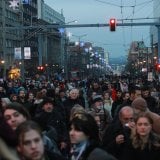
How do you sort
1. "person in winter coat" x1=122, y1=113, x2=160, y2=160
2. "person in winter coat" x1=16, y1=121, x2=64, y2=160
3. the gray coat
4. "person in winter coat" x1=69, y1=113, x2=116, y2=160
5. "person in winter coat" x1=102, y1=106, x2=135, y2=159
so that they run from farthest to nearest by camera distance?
"person in winter coat" x1=102, y1=106, x2=135, y2=159 < "person in winter coat" x1=122, y1=113, x2=160, y2=160 < "person in winter coat" x1=69, y1=113, x2=116, y2=160 < the gray coat < "person in winter coat" x1=16, y1=121, x2=64, y2=160

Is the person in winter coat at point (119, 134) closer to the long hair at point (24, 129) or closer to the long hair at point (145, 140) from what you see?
the long hair at point (145, 140)

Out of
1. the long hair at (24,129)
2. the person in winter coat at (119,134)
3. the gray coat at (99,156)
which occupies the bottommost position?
the person in winter coat at (119,134)

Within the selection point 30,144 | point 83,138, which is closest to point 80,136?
point 83,138

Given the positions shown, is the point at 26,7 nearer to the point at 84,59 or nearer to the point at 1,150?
the point at 84,59

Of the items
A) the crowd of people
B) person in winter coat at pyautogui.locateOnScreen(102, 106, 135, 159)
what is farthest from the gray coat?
person in winter coat at pyautogui.locateOnScreen(102, 106, 135, 159)

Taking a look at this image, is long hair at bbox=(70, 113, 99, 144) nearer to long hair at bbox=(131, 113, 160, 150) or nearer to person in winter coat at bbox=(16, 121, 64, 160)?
long hair at bbox=(131, 113, 160, 150)

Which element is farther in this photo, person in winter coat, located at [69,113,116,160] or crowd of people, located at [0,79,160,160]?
person in winter coat, located at [69,113,116,160]

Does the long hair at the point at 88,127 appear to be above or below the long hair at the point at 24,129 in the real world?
below

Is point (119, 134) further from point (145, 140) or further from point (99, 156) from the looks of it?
point (99, 156)

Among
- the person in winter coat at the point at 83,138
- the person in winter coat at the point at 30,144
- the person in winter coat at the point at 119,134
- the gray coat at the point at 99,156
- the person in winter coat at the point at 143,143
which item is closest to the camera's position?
the person in winter coat at the point at 30,144

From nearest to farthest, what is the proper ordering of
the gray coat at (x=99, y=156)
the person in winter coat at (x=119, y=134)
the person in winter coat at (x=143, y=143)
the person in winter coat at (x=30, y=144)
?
the person in winter coat at (x=30, y=144) → the gray coat at (x=99, y=156) → the person in winter coat at (x=143, y=143) → the person in winter coat at (x=119, y=134)

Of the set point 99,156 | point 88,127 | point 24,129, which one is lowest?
point 99,156

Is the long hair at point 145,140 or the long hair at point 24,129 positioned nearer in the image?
the long hair at point 24,129

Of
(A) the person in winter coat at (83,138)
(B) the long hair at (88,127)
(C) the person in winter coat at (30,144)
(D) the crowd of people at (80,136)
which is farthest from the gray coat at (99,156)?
(C) the person in winter coat at (30,144)
